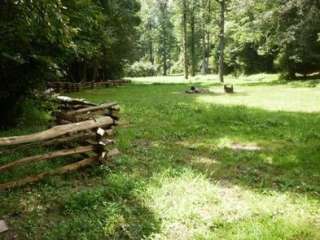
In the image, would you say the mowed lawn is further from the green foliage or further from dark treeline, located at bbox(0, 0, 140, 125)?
the green foliage

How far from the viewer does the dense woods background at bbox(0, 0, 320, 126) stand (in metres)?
10.1

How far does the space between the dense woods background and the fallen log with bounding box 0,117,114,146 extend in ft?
5.62

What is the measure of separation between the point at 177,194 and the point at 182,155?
2.69 metres

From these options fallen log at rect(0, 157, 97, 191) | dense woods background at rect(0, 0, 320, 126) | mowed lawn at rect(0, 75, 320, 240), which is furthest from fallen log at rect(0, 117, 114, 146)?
dense woods background at rect(0, 0, 320, 126)

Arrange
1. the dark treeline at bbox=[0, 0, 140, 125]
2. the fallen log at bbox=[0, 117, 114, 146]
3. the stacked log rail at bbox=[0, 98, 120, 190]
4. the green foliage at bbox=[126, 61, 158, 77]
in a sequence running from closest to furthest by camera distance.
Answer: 1. the fallen log at bbox=[0, 117, 114, 146]
2. the stacked log rail at bbox=[0, 98, 120, 190]
3. the dark treeline at bbox=[0, 0, 140, 125]
4. the green foliage at bbox=[126, 61, 158, 77]

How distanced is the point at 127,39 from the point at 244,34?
32.5 feet

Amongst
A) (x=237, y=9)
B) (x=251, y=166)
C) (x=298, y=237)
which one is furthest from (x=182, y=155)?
(x=237, y=9)

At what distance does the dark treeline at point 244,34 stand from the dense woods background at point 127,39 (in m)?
0.08

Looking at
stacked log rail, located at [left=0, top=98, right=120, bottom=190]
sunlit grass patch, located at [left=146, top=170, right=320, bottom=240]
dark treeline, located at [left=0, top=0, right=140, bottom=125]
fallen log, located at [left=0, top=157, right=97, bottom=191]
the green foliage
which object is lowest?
the green foliage

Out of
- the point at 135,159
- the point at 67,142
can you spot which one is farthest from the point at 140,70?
the point at 67,142

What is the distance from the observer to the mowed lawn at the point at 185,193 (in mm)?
5441

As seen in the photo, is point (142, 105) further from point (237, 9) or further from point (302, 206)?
point (302, 206)

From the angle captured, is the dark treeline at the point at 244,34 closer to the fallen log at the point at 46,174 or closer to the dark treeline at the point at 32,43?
the dark treeline at the point at 32,43

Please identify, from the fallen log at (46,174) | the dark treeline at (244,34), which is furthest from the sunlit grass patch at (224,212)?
the dark treeline at (244,34)
